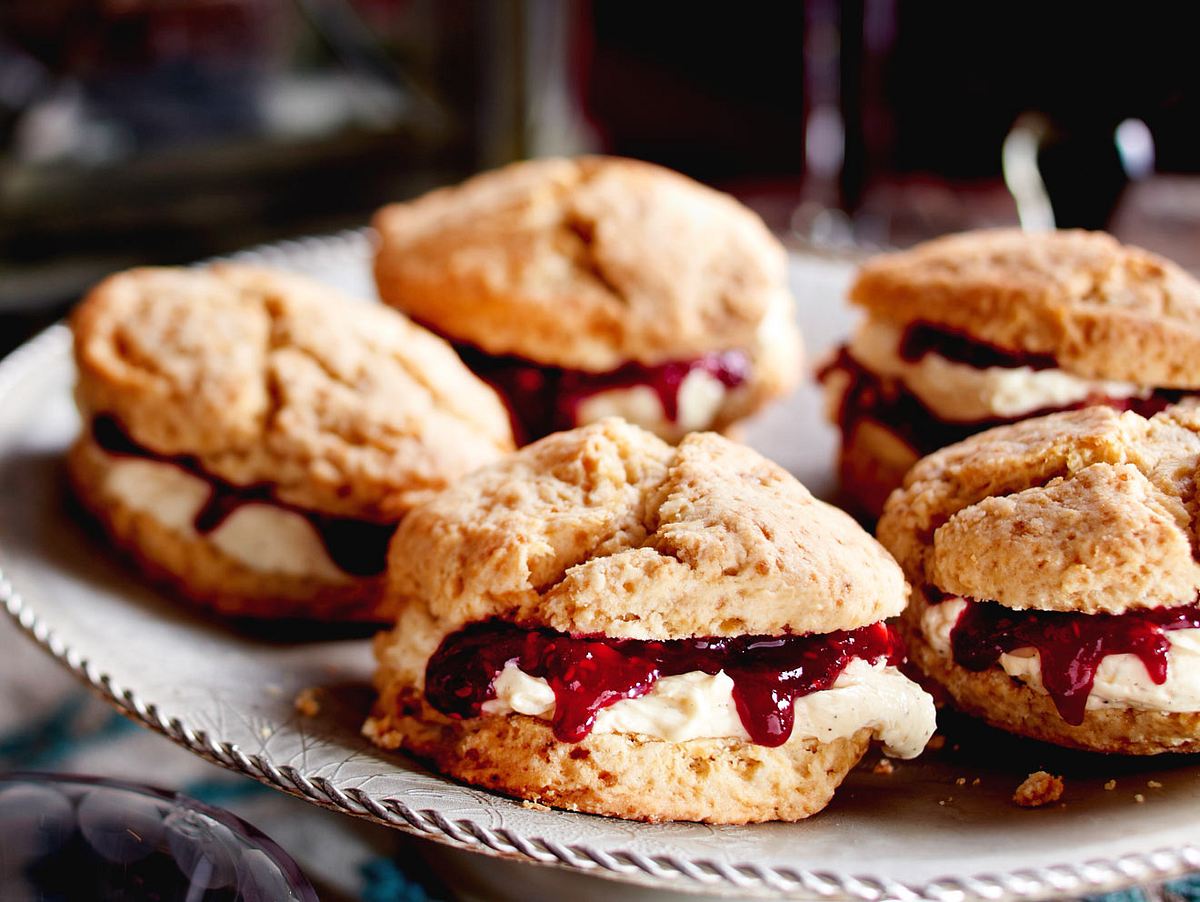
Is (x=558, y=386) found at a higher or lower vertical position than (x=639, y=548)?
lower

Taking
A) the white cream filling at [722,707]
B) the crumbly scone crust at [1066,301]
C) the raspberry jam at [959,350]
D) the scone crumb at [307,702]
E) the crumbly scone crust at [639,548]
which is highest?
the crumbly scone crust at [1066,301]

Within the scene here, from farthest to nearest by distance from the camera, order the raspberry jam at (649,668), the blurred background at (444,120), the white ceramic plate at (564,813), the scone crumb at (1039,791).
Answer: the blurred background at (444,120) → the scone crumb at (1039,791) → the raspberry jam at (649,668) → the white ceramic plate at (564,813)

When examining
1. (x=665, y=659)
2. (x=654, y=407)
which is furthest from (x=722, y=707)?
(x=654, y=407)

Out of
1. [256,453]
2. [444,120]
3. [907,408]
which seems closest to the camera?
[256,453]

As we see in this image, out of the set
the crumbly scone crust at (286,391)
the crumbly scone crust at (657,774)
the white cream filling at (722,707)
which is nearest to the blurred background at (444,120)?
the crumbly scone crust at (286,391)

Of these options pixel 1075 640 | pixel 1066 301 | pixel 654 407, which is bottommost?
pixel 654 407

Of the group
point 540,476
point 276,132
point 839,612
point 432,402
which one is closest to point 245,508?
point 432,402

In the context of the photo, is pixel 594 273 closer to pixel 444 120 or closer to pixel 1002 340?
pixel 1002 340

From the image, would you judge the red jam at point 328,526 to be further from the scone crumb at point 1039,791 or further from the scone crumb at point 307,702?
the scone crumb at point 1039,791
